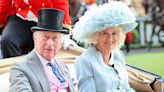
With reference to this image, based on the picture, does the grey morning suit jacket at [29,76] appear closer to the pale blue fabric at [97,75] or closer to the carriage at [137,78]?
the pale blue fabric at [97,75]

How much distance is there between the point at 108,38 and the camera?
3.37 m

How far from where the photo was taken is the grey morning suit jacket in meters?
2.80

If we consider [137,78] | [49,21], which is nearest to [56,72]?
[49,21]

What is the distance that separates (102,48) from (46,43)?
55cm

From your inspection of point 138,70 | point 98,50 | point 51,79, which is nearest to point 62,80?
point 51,79

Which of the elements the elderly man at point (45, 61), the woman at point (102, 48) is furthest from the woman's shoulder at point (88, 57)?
the elderly man at point (45, 61)

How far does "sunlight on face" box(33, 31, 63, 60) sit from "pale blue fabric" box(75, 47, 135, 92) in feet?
1.07

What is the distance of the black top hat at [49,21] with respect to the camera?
3.03m

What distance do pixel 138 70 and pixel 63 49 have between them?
0.64 metres

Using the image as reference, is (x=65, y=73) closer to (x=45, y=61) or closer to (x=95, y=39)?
(x=45, y=61)

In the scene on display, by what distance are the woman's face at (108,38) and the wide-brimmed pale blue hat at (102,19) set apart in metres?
0.05

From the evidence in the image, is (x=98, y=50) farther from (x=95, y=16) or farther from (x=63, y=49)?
(x=63, y=49)

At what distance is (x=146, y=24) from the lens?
536 inches

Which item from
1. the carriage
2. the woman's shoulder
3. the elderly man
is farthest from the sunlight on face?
the carriage
